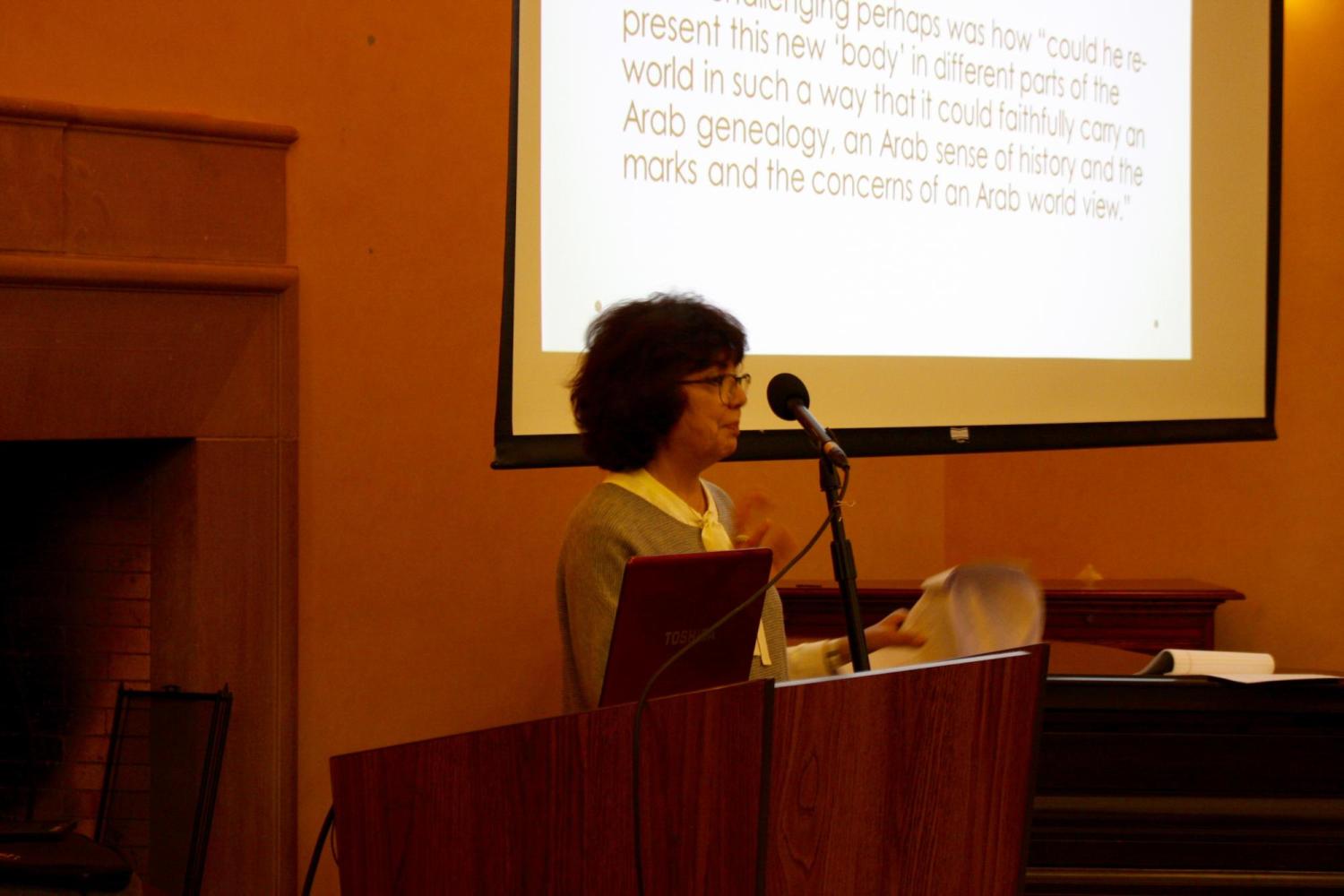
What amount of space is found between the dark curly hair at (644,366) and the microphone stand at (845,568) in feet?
1.21

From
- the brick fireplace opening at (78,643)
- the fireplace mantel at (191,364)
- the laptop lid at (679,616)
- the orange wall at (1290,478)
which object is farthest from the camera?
the orange wall at (1290,478)

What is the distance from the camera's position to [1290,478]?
3857 millimetres

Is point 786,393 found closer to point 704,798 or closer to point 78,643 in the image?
point 704,798

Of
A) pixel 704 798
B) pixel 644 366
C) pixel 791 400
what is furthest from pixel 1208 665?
pixel 704 798

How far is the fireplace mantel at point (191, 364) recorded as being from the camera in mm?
2475

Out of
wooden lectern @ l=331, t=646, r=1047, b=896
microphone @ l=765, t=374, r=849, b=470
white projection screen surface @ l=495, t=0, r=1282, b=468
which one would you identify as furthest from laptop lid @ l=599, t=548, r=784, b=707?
white projection screen surface @ l=495, t=0, r=1282, b=468

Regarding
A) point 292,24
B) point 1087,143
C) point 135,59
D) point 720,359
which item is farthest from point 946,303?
point 135,59

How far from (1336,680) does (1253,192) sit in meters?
2.26

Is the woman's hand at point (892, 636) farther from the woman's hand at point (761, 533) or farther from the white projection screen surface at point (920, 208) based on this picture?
the white projection screen surface at point (920, 208)

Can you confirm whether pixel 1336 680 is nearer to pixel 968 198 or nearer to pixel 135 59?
pixel 968 198

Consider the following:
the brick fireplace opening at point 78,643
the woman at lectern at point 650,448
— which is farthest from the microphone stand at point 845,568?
the brick fireplace opening at point 78,643

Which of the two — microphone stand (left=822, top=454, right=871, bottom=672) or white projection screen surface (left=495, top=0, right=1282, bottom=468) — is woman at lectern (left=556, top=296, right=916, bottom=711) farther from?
white projection screen surface (left=495, top=0, right=1282, bottom=468)

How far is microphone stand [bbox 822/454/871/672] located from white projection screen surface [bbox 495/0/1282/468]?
40.4 inches

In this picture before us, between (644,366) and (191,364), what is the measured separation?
1094 millimetres
